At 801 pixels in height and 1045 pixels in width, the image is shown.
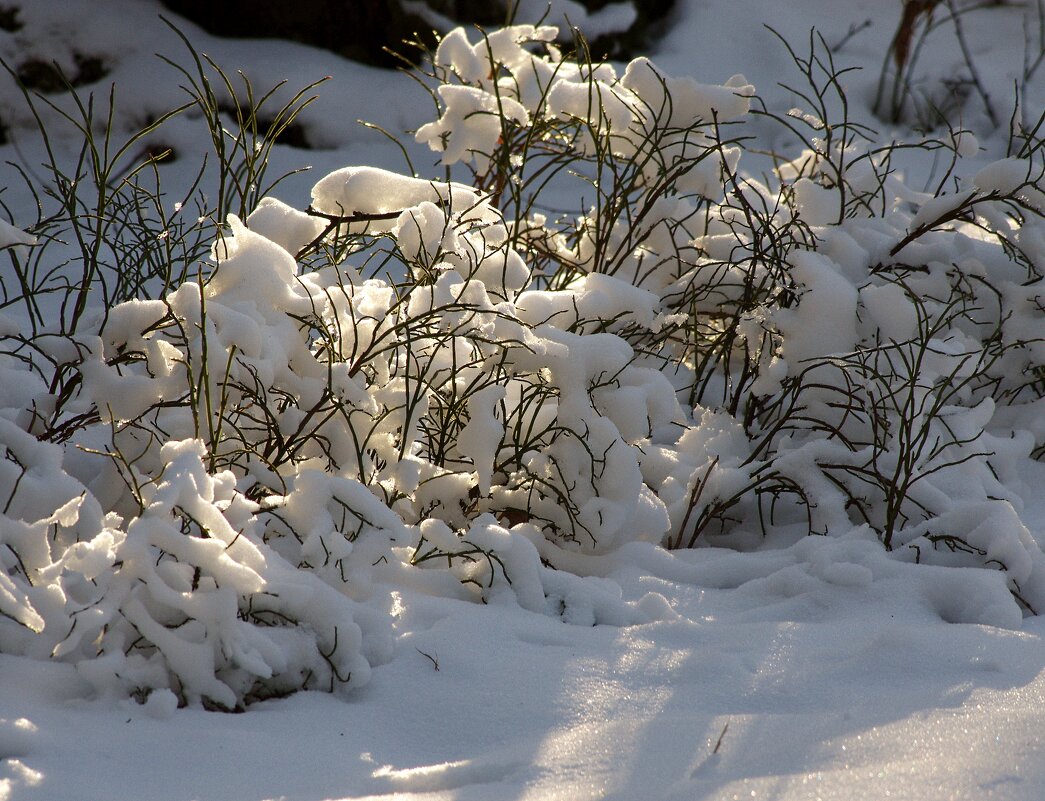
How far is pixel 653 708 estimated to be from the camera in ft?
4.72

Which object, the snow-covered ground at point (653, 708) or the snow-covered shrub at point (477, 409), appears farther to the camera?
the snow-covered shrub at point (477, 409)

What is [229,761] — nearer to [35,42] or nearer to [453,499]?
[453,499]

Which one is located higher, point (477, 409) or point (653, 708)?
point (477, 409)

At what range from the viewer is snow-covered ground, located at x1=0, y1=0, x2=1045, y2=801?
3.99 feet

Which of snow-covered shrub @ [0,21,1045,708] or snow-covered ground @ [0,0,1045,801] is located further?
snow-covered shrub @ [0,21,1045,708]

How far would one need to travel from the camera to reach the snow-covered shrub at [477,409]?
143 cm

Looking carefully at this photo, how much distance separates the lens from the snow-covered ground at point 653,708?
3.99 ft

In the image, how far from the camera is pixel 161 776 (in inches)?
47.6

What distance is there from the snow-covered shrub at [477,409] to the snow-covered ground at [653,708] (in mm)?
65

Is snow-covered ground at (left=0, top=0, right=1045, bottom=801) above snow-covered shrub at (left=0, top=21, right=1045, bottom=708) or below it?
below

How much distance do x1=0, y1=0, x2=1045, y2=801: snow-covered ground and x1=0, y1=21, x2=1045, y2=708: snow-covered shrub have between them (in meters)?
0.06

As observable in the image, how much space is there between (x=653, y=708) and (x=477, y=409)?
58 cm

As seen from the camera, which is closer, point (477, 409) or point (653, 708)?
point (653, 708)

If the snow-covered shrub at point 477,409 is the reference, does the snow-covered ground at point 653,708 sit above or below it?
below
